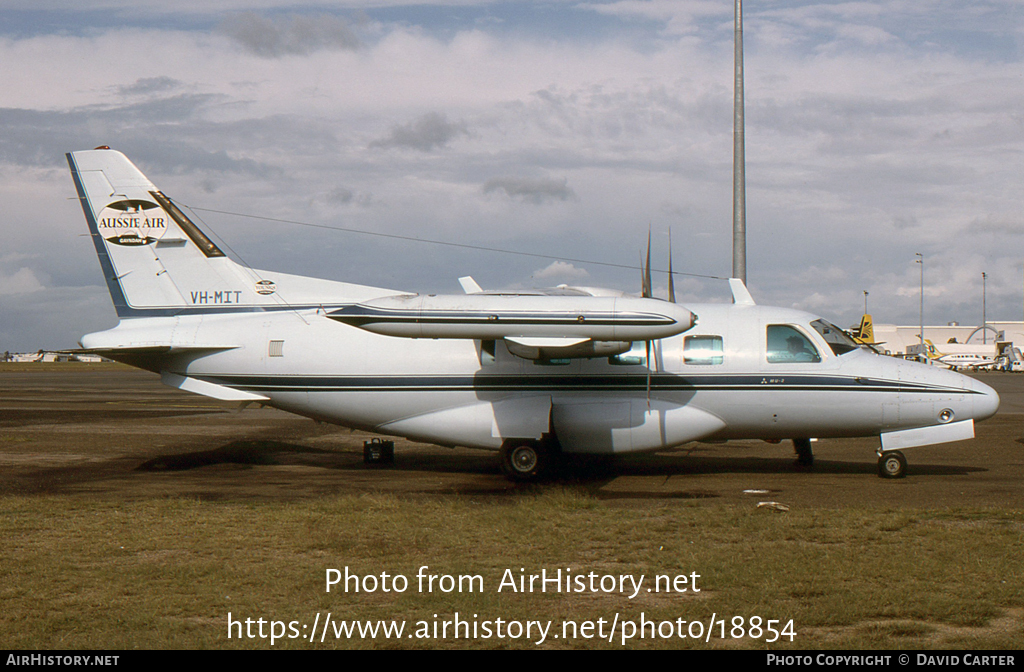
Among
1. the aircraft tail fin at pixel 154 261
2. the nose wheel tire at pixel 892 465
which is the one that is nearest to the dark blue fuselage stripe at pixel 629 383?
the nose wheel tire at pixel 892 465

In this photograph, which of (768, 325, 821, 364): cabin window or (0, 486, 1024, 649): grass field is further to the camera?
(768, 325, 821, 364): cabin window

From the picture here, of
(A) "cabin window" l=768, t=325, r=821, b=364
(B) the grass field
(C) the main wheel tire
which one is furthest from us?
(A) "cabin window" l=768, t=325, r=821, b=364

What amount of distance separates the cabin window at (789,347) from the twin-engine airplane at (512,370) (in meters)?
0.03

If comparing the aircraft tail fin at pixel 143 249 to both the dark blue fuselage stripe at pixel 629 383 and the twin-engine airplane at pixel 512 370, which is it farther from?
the dark blue fuselage stripe at pixel 629 383

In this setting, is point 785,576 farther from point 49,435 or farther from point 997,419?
point 997,419

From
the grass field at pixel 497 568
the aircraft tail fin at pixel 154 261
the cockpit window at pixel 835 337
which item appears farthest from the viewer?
the aircraft tail fin at pixel 154 261

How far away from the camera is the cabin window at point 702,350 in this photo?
603 inches

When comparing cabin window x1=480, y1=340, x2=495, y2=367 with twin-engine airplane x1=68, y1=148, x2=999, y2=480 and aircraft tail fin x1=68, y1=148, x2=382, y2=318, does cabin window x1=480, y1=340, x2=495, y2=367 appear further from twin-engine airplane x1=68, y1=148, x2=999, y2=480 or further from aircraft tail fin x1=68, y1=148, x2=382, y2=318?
aircraft tail fin x1=68, y1=148, x2=382, y2=318

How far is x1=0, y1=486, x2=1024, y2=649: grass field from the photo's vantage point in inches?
257

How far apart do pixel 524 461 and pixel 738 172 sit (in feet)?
36.9

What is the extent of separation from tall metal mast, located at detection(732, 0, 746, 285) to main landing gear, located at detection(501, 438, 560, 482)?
9.49 m

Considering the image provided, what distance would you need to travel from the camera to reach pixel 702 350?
15.4 m

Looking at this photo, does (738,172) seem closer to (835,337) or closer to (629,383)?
(835,337)

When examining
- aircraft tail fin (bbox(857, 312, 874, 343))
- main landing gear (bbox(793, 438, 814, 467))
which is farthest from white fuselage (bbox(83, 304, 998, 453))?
aircraft tail fin (bbox(857, 312, 874, 343))
